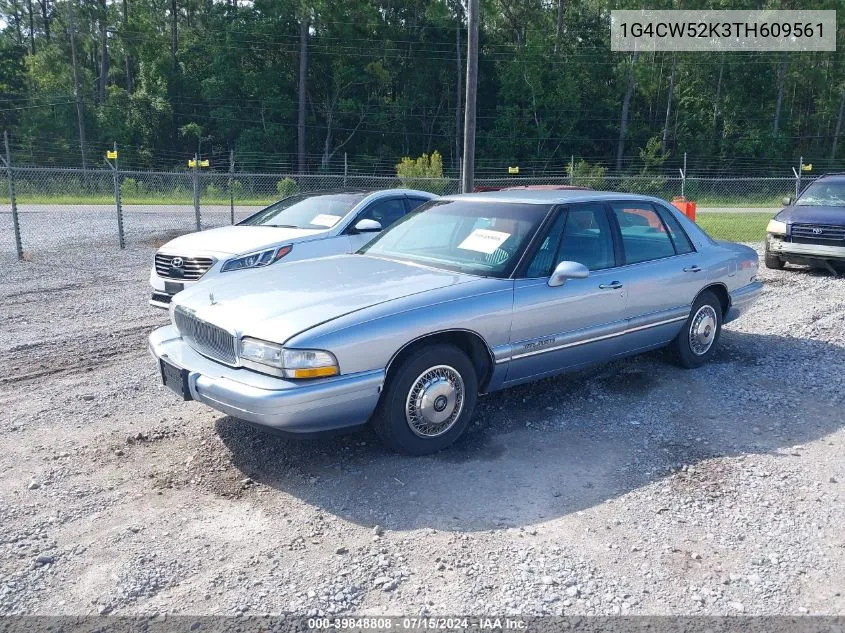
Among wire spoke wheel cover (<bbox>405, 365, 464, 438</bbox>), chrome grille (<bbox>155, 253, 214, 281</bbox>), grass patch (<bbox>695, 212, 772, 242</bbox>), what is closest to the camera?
wire spoke wheel cover (<bbox>405, 365, 464, 438</bbox>)

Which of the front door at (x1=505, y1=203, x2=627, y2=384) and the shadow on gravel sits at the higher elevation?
the front door at (x1=505, y1=203, x2=627, y2=384)

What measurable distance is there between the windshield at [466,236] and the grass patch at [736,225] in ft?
35.8

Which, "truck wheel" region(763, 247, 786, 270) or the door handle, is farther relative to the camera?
"truck wheel" region(763, 247, 786, 270)

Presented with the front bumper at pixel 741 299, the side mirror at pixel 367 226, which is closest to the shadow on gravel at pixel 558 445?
the front bumper at pixel 741 299

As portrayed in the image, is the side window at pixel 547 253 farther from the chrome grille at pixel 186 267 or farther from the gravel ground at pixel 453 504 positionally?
the chrome grille at pixel 186 267

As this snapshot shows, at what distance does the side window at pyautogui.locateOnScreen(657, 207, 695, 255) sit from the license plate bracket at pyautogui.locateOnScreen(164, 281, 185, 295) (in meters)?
5.03

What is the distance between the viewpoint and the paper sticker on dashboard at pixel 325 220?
8680 mm

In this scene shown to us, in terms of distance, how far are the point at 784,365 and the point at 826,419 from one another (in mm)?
1355

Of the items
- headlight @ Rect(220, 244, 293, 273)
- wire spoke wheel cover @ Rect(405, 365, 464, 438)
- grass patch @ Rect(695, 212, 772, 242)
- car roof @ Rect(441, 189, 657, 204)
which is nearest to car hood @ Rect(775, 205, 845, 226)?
grass patch @ Rect(695, 212, 772, 242)

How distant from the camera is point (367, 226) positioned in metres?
8.13

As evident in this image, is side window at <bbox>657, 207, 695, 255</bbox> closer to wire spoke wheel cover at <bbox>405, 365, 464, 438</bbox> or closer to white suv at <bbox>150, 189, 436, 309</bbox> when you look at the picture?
wire spoke wheel cover at <bbox>405, 365, 464, 438</bbox>

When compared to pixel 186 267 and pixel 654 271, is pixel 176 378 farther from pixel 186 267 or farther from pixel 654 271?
pixel 186 267

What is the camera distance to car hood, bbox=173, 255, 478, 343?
4082mm

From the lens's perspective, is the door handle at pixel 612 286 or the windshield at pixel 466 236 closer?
the windshield at pixel 466 236
